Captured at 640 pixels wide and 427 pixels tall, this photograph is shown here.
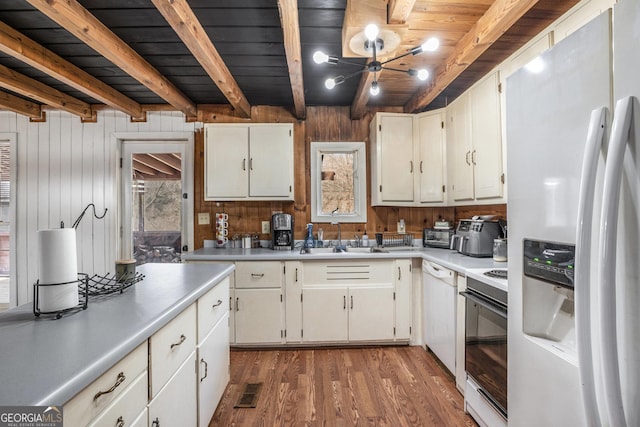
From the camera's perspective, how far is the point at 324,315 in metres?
2.70

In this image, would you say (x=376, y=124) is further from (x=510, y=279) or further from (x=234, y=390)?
(x=234, y=390)

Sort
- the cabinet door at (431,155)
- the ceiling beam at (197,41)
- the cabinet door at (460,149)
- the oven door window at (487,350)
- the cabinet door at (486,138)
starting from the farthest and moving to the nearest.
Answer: the cabinet door at (431,155) < the cabinet door at (460,149) < the cabinet door at (486,138) < the ceiling beam at (197,41) < the oven door window at (487,350)

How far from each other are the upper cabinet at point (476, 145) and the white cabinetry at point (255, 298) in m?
1.74

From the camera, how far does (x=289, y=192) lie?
3.04m

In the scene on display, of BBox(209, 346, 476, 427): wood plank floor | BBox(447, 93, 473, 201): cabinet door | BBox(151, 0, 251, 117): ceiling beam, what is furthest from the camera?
BBox(447, 93, 473, 201): cabinet door

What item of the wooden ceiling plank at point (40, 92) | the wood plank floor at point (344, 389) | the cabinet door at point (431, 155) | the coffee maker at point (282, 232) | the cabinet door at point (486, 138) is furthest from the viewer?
the coffee maker at point (282, 232)

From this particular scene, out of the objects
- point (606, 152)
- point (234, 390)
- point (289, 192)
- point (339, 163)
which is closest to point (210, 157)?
point (289, 192)

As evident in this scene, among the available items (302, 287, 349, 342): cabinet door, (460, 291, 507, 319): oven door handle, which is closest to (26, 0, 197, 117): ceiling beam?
(302, 287, 349, 342): cabinet door

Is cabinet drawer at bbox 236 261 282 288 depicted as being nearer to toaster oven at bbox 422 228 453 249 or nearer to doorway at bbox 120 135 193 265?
doorway at bbox 120 135 193 265

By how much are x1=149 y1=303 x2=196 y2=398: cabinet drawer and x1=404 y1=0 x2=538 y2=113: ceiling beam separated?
2.18m

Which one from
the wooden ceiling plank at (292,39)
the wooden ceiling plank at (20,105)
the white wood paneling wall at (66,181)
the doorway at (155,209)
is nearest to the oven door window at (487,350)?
the wooden ceiling plank at (292,39)

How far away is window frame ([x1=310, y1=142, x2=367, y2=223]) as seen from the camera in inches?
130

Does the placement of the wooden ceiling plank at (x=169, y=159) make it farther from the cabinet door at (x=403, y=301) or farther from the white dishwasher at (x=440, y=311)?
the white dishwasher at (x=440, y=311)

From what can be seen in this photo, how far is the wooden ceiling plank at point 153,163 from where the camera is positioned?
3.33m
